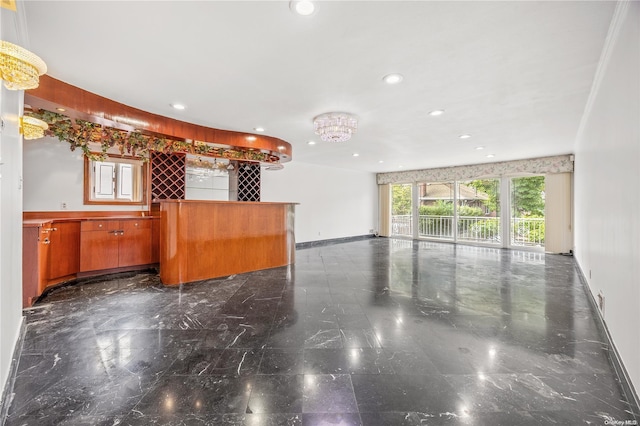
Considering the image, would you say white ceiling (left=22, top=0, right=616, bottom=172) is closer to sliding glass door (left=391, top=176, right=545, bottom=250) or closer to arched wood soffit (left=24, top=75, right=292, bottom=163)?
arched wood soffit (left=24, top=75, right=292, bottom=163)

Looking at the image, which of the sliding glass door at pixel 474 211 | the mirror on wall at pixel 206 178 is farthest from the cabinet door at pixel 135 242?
the sliding glass door at pixel 474 211

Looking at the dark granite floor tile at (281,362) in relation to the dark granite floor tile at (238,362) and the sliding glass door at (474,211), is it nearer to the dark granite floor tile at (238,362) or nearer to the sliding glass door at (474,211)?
the dark granite floor tile at (238,362)

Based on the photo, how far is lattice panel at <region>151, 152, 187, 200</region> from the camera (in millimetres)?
5020

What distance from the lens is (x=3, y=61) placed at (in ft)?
3.72

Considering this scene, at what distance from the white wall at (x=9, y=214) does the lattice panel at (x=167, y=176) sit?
3026 millimetres

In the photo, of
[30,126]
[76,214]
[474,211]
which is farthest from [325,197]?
[30,126]

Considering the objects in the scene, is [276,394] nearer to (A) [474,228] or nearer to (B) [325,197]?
(B) [325,197]

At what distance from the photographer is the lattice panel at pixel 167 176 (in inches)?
198

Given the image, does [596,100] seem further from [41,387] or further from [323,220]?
[323,220]

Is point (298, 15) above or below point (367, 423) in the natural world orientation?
above

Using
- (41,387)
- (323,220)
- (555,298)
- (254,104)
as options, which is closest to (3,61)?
(41,387)

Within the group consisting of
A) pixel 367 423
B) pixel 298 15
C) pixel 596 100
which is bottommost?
pixel 367 423

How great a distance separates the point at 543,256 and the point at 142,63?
7.85 m

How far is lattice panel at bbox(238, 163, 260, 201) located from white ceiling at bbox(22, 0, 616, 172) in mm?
2392
